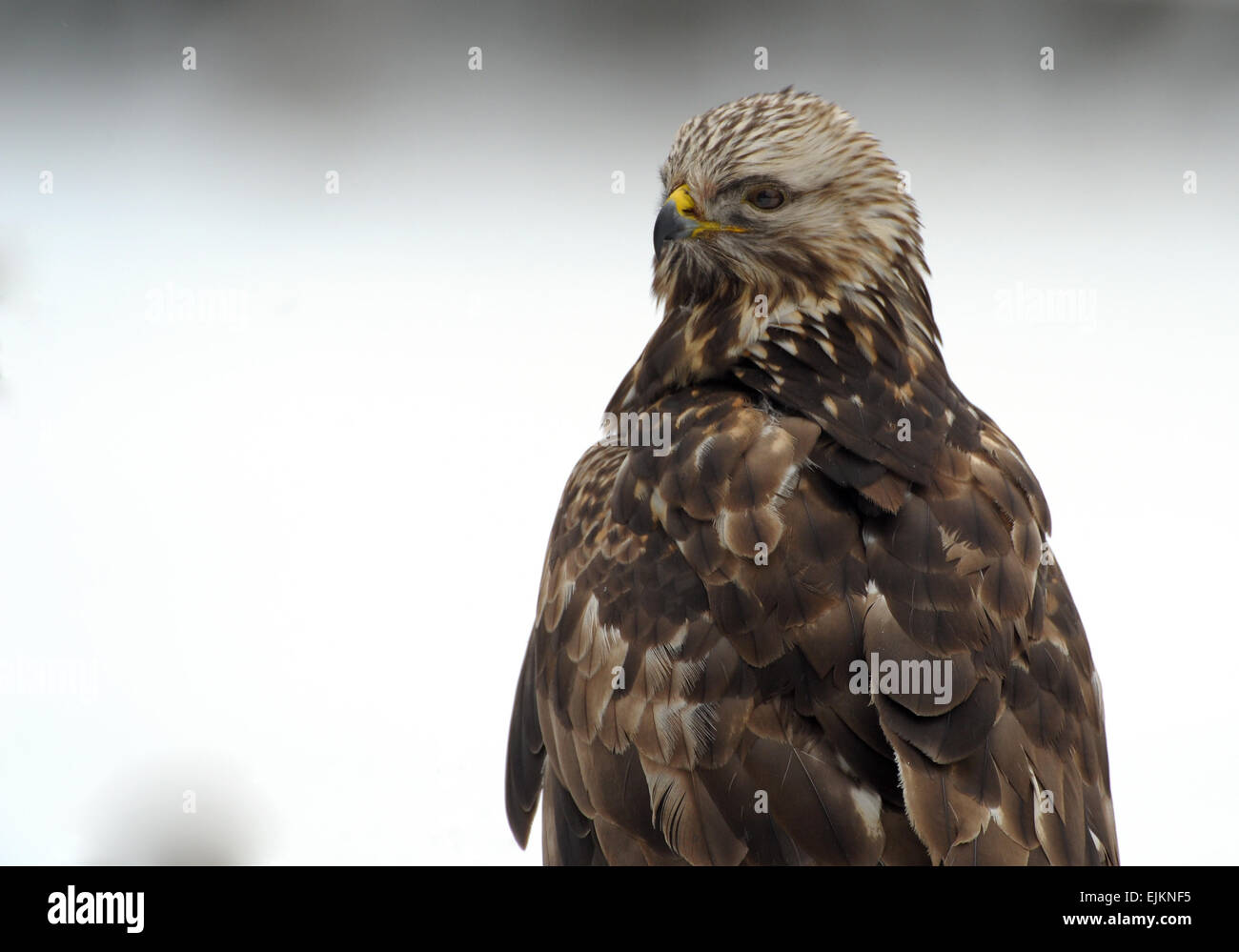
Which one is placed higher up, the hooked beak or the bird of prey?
the hooked beak

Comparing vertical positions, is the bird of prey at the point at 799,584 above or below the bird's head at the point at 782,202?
below

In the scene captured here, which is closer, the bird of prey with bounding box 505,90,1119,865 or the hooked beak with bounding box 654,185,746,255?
the bird of prey with bounding box 505,90,1119,865

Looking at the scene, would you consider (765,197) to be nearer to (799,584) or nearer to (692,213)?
(692,213)

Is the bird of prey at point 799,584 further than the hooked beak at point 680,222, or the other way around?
the hooked beak at point 680,222

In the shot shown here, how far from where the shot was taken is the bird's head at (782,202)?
Result: 1.33 metres

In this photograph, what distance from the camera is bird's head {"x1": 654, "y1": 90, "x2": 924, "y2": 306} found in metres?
1.33

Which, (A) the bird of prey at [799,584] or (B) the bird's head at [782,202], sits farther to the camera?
(B) the bird's head at [782,202]

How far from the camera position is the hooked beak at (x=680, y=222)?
1332mm

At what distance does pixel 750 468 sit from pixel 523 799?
22.1 inches

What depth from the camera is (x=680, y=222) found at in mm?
1333

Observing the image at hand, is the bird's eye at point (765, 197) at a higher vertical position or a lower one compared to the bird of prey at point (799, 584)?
higher

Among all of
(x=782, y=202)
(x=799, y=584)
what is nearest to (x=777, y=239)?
(x=782, y=202)
